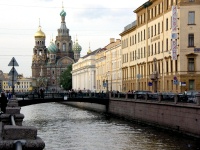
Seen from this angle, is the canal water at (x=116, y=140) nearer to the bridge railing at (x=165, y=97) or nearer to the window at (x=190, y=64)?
the bridge railing at (x=165, y=97)

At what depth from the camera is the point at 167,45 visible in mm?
63219

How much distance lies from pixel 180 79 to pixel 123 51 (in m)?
32.9

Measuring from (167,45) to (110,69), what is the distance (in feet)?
138

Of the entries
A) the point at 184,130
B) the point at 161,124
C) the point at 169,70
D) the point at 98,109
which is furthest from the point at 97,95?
the point at 184,130

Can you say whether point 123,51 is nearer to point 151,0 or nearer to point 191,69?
point 151,0

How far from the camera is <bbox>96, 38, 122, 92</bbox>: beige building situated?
9638cm

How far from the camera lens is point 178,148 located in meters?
29.2

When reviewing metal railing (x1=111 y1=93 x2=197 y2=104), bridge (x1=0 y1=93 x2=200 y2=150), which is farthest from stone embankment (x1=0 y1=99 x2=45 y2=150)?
metal railing (x1=111 y1=93 x2=197 y2=104)

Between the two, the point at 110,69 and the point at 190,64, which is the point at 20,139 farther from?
the point at 110,69

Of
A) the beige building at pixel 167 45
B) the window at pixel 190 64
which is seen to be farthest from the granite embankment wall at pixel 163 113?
the window at pixel 190 64

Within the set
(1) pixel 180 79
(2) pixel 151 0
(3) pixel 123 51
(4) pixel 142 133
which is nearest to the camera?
(4) pixel 142 133

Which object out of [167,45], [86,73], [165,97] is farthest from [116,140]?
[86,73]

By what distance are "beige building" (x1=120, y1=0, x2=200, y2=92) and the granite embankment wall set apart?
3771 mm

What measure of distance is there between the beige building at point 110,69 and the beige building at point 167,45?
10.8 m
